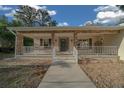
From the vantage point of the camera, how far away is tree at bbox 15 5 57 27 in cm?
5791

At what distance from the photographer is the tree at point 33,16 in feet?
190

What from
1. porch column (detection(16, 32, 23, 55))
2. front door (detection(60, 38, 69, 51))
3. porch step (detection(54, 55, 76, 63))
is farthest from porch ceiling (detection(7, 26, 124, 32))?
front door (detection(60, 38, 69, 51))

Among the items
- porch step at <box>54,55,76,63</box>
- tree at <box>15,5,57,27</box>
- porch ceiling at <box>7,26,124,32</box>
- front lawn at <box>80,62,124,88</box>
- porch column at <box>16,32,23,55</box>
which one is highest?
tree at <box>15,5,57,27</box>

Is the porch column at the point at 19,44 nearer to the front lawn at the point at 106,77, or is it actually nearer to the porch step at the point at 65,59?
the porch step at the point at 65,59

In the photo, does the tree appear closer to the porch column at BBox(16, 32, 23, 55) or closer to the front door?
the front door

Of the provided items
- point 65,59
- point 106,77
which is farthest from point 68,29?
point 106,77

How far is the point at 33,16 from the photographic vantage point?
5900 centimetres

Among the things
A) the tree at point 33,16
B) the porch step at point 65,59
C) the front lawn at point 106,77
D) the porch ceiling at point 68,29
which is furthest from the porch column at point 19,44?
the tree at point 33,16

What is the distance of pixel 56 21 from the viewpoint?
194ft

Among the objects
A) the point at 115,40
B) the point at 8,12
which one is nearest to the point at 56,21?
the point at 8,12
